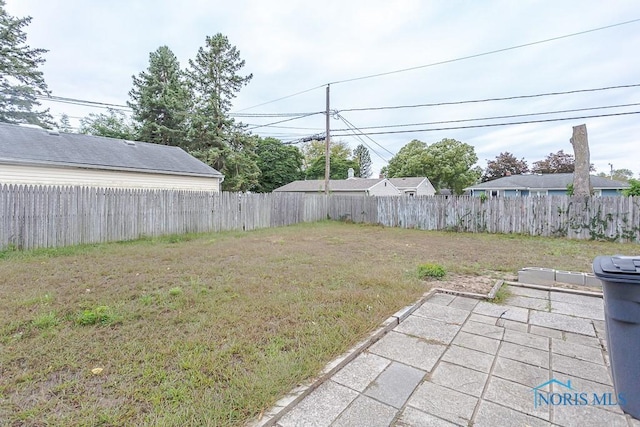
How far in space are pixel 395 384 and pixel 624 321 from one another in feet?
4.35

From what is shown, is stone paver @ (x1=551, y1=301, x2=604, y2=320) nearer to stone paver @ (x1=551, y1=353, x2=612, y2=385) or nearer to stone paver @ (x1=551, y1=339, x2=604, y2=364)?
stone paver @ (x1=551, y1=339, x2=604, y2=364)

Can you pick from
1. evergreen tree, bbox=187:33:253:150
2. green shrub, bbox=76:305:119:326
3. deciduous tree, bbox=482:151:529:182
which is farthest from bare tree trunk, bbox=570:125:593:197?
deciduous tree, bbox=482:151:529:182

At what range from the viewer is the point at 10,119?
1708 cm

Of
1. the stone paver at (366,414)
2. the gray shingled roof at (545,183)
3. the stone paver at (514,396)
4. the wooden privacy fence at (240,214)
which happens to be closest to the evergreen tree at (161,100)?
the wooden privacy fence at (240,214)

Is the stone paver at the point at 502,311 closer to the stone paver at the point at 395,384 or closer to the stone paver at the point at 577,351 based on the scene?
the stone paver at the point at 577,351

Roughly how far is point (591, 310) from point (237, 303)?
399 centimetres

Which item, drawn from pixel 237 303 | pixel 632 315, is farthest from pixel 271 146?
pixel 632 315

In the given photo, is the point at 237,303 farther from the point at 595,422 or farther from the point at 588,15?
the point at 588,15

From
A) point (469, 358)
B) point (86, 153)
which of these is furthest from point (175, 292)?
point (86, 153)

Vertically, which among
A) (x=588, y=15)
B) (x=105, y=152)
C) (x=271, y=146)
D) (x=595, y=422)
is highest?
(x=271, y=146)

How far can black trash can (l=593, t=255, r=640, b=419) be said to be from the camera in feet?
4.83

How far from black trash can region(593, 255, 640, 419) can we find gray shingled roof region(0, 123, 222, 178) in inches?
488

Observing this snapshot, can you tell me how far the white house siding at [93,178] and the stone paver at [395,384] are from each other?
11404 millimetres

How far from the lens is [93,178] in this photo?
9656mm
